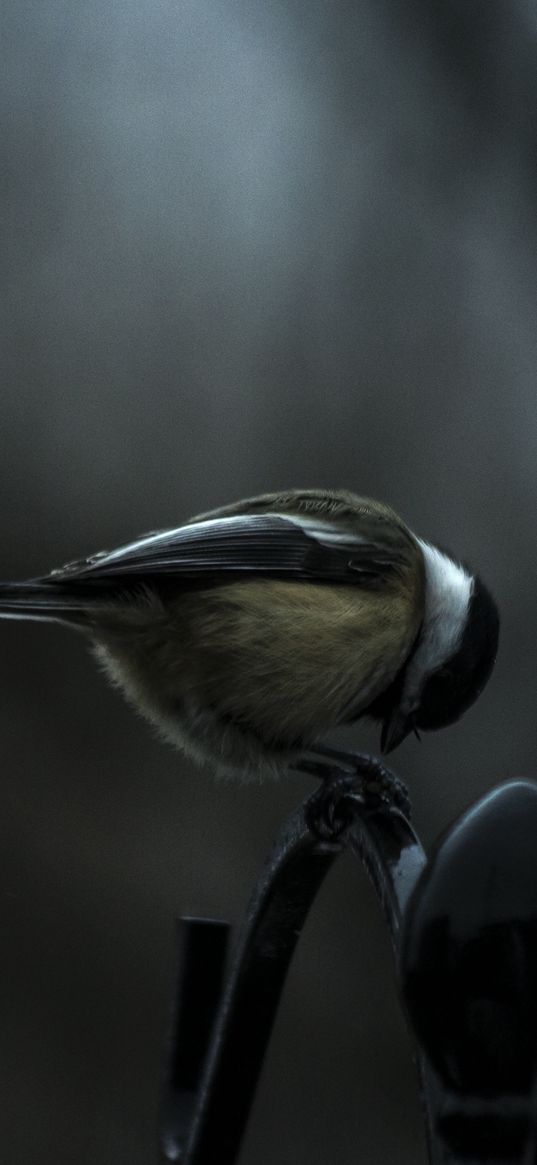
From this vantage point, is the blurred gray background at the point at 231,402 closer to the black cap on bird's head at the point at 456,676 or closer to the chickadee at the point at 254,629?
the chickadee at the point at 254,629

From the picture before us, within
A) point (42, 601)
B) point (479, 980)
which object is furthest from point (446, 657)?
point (479, 980)

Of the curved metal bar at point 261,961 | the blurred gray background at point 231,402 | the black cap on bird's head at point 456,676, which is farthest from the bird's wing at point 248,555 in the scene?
the blurred gray background at point 231,402

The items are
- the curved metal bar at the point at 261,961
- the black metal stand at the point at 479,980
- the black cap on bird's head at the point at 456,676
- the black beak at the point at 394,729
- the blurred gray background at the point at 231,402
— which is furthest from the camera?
the blurred gray background at the point at 231,402

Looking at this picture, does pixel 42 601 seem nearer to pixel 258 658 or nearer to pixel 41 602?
pixel 41 602

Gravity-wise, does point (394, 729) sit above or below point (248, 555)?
below

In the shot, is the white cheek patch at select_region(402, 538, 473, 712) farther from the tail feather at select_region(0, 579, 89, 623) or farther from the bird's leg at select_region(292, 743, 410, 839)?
the tail feather at select_region(0, 579, 89, 623)
